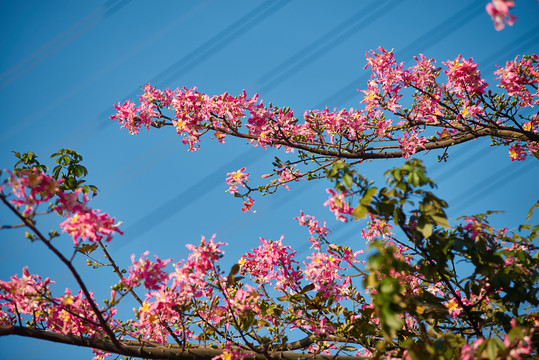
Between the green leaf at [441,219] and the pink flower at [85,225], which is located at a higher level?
the pink flower at [85,225]

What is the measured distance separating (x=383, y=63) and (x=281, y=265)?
2.26 m

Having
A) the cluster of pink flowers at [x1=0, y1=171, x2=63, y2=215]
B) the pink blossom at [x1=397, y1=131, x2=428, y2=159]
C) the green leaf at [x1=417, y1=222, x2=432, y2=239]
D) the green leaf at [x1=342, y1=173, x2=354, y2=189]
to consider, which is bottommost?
the green leaf at [x1=417, y1=222, x2=432, y2=239]

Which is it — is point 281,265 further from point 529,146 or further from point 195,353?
point 529,146

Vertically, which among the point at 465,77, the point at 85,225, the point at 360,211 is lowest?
the point at 360,211

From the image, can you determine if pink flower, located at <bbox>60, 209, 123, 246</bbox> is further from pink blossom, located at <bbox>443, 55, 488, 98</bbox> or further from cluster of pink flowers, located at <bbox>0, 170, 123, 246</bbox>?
pink blossom, located at <bbox>443, 55, 488, 98</bbox>

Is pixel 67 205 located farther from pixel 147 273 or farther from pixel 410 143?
pixel 410 143

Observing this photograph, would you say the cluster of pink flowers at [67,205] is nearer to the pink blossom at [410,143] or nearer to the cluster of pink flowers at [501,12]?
the cluster of pink flowers at [501,12]

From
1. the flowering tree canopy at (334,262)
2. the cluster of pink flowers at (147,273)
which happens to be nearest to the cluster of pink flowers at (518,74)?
the flowering tree canopy at (334,262)

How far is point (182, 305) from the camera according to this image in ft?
7.57

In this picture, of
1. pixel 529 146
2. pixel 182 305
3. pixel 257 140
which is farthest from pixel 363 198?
pixel 529 146

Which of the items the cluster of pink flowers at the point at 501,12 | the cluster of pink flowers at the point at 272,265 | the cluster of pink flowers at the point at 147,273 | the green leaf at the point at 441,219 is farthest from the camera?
the cluster of pink flowers at the point at 272,265

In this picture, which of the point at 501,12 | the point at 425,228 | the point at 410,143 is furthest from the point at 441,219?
the point at 410,143

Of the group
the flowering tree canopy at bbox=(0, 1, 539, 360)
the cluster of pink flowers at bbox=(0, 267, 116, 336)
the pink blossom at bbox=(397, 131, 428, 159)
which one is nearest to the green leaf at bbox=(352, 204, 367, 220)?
the flowering tree canopy at bbox=(0, 1, 539, 360)

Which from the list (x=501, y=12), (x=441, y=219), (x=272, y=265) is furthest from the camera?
(x=272, y=265)
